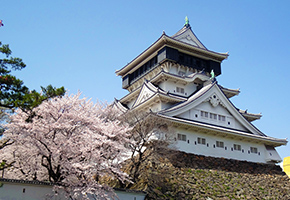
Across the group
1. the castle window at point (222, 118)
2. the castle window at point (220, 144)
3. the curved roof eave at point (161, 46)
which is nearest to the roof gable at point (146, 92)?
the curved roof eave at point (161, 46)

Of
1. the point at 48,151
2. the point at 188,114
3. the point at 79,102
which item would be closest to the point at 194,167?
the point at 188,114

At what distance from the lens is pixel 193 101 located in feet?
83.5

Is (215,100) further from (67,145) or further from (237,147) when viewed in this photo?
(67,145)

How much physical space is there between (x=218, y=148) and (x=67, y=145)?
47.7ft

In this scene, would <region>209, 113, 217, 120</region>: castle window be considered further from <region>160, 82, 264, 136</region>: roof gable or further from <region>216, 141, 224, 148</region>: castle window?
<region>216, 141, 224, 148</region>: castle window

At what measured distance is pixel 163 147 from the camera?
19.6 m

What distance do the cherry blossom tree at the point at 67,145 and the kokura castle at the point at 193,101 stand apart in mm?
7546

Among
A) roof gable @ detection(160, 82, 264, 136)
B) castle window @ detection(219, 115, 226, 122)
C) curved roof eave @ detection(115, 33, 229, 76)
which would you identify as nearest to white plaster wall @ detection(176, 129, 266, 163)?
roof gable @ detection(160, 82, 264, 136)

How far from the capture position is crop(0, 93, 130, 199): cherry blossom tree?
569 inches

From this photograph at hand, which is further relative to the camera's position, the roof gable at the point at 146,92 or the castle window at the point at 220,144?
the roof gable at the point at 146,92

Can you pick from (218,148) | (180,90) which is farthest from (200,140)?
(180,90)

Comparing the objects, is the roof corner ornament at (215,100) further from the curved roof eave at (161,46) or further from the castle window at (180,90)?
the curved roof eave at (161,46)

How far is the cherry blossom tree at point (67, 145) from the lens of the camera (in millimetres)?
14453

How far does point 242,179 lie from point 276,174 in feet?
16.1
